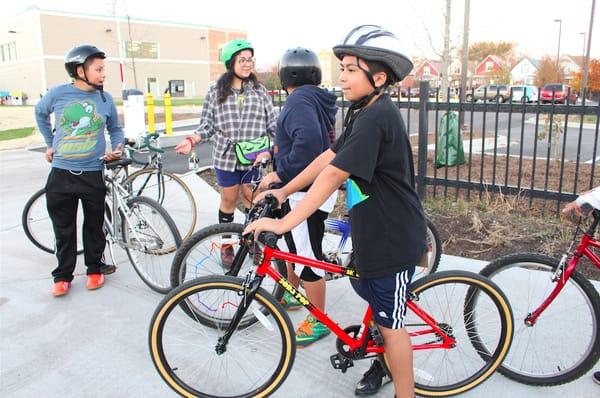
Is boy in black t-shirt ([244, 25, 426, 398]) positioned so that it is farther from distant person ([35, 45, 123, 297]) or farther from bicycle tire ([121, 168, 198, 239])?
bicycle tire ([121, 168, 198, 239])

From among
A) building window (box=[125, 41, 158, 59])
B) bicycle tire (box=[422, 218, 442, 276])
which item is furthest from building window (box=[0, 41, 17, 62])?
bicycle tire (box=[422, 218, 442, 276])

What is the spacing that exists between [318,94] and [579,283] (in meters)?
1.72

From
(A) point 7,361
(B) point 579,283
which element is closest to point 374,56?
(B) point 579,283

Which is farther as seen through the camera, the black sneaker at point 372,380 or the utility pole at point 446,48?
the utility pole at point 446,48

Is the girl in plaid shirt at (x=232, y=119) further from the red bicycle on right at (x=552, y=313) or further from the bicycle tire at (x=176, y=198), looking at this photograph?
the red bicycle on right at (x=552, y=313)

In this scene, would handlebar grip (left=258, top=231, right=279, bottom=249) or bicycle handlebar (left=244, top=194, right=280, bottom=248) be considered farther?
bicycle handlebar (left=244, top=194, right=280, bottom=248)

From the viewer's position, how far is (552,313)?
3268 mm

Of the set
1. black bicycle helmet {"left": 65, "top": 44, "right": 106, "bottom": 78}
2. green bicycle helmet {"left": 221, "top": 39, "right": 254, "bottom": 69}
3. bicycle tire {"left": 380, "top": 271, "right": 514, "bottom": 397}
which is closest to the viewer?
bicycle tire {"left": 380, "top": 271, "right": 514, "bottom": 397}

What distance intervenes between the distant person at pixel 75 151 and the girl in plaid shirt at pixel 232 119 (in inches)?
25.7

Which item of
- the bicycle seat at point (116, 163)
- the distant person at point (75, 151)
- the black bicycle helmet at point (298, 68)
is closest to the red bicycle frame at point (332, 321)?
the black bicycle helmet at point (298, 68)

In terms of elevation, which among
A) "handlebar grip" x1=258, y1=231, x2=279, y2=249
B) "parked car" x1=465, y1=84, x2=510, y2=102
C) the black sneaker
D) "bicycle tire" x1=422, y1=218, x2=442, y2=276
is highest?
"parked car" x1=465, y1=84, x2=510, y2=102

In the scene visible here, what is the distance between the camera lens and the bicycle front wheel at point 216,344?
2307 mm

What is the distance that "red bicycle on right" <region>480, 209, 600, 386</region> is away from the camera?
2539 mm

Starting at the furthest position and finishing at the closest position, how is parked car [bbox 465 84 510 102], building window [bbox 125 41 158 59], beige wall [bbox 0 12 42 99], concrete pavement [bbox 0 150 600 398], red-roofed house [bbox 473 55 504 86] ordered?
1. building window [bbox 125 41 158 59]
2. beige wall [bbox 0 12 42 99]
3. red-roofed house [bbox 473 55 504 86]
4. parked car [bbox 465 84 510 102]
5. concrete pavement [bbox 0 150 600 398]
